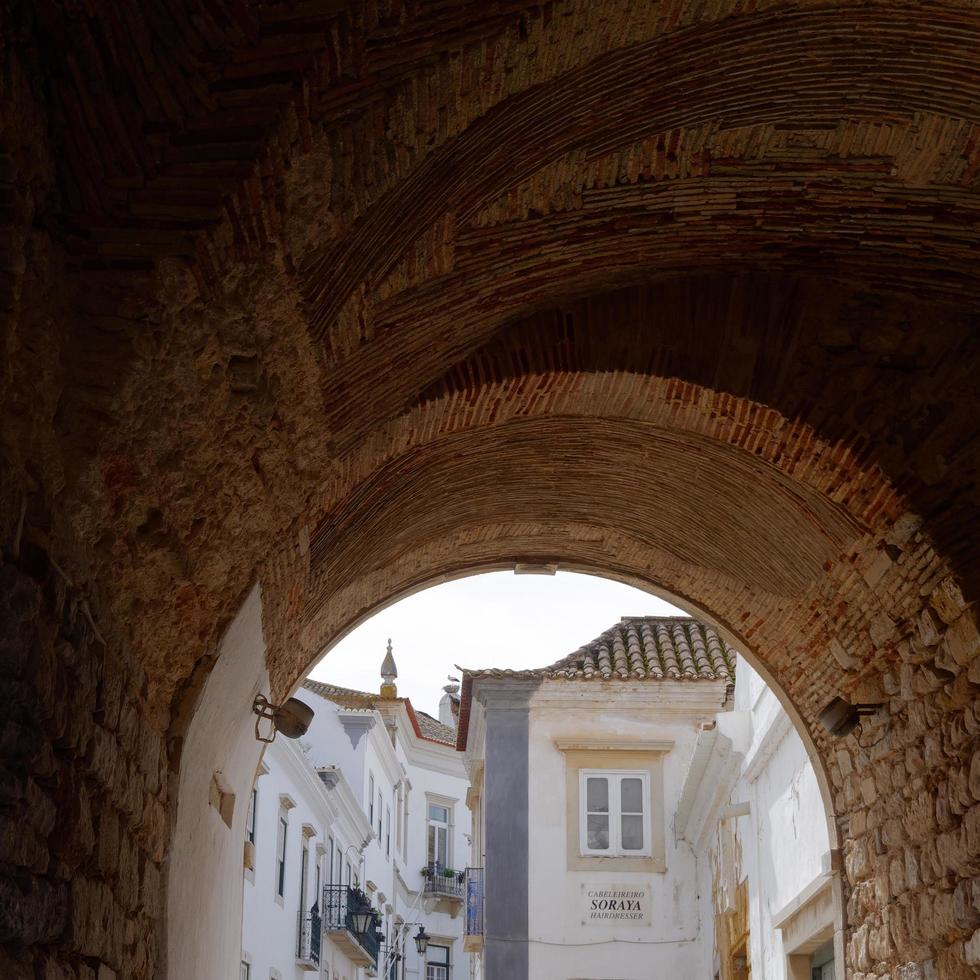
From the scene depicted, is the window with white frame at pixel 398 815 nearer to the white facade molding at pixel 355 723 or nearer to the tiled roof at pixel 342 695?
the tiled roof at pixel 342 695

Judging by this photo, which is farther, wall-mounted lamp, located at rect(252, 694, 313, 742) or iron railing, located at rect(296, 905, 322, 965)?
iron railing, located at rect(296, 905, 322, 965)

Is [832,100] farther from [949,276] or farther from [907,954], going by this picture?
[907,954]

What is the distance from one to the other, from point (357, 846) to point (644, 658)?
429 inches

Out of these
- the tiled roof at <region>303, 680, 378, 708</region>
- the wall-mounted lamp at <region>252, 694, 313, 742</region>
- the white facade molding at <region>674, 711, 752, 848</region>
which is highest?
the tiled roof at <region>303, 680, 378, 708</region>

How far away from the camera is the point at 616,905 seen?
17000 mm

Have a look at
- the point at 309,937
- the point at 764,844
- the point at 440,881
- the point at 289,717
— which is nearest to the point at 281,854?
the point at 309,937

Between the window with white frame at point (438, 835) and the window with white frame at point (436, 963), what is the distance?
7.22 feet

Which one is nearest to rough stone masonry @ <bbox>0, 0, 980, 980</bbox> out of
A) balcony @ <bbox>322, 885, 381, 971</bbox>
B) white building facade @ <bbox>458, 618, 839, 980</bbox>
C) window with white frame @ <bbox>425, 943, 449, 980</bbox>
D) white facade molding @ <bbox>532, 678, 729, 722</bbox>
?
white facade molding @ <bbox>532, 678, 729, 722</bbox>

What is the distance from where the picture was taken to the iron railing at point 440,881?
119 feet

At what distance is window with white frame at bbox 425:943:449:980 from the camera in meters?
36.0

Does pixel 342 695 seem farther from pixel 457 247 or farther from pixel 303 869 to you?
pixel 457 247

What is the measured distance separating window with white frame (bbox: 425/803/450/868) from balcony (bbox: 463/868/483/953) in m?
17.2

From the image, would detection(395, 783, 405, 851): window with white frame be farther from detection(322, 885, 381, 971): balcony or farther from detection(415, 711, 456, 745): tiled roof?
detection(322, 885, 381, 971): balcony

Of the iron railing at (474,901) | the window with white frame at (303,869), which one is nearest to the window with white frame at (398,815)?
the window with white frame at (303,869)
